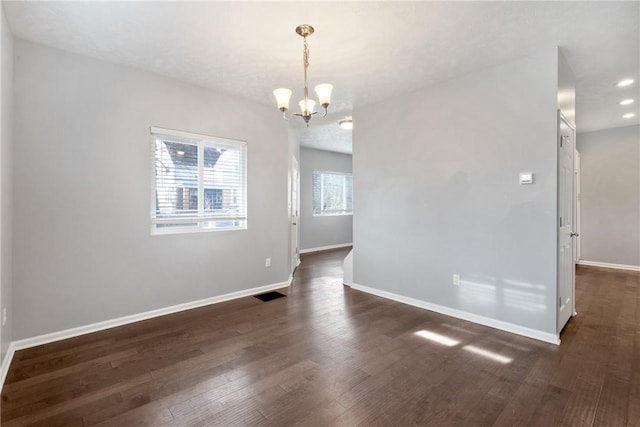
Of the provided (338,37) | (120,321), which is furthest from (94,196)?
(338,37)

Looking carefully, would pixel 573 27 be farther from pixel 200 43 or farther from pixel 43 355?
pixel 43 355

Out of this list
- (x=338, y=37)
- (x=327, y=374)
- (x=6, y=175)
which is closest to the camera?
(x=327, y=374)

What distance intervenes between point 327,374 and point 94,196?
9.06 ft

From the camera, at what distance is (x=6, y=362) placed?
2.28 m

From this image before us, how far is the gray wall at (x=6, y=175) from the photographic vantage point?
2.19m

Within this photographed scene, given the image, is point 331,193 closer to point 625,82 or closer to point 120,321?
point 625,82

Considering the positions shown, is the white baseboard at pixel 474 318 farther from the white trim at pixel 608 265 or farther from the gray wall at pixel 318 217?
the white trim at pixel 608 265

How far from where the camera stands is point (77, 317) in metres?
2.87

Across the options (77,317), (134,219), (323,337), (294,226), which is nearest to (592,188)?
(294,226)

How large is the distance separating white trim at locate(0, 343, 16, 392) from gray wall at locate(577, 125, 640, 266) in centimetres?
850

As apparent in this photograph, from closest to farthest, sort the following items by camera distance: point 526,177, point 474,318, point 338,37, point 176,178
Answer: point 338,37 < point 526,177 < point 474,318 < point 176,178

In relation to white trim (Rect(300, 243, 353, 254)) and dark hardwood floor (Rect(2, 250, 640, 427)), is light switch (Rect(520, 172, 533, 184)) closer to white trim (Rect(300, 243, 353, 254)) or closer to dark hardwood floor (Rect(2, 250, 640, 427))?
dark hardwood floor (Rect(2, 250, 640, 427))

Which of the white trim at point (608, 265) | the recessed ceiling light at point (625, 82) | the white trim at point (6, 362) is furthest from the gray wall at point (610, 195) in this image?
the white trim at point (6, 362)

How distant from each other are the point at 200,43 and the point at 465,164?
2.92 metres
